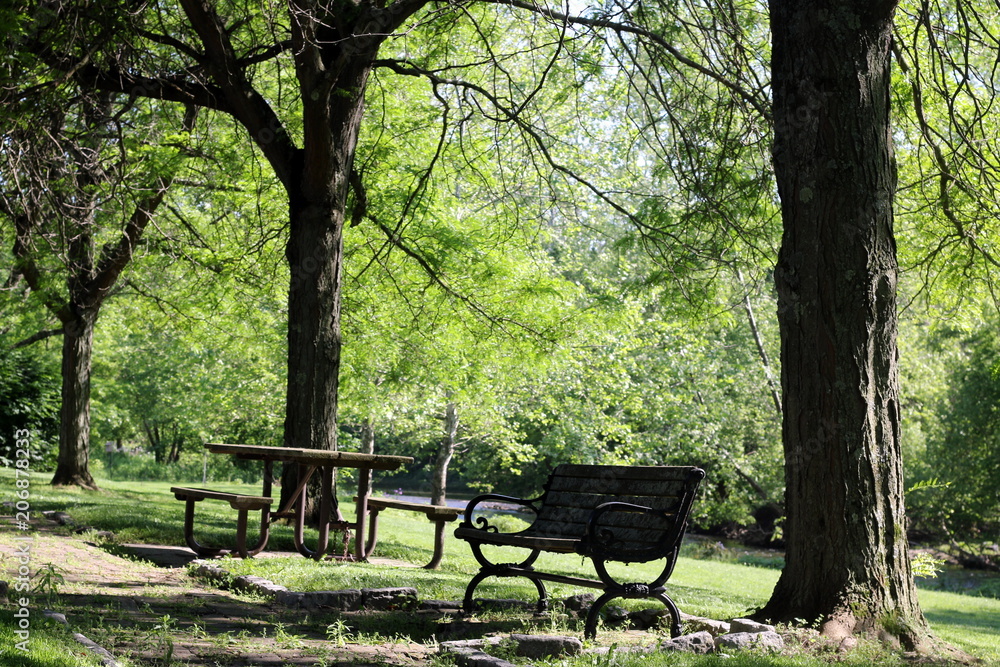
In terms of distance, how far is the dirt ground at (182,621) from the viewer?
4480 millimetres

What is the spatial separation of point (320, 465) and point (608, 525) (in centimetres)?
347

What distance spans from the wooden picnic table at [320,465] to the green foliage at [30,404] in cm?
1466

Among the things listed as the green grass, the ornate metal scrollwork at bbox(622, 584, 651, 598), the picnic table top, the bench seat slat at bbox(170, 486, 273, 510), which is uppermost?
the picnic table top

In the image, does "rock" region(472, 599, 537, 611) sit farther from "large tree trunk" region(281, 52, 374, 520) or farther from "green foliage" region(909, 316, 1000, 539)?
"green foliage" region(909, 316, 1000, 539)

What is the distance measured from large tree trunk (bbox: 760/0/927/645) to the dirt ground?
2419 mm

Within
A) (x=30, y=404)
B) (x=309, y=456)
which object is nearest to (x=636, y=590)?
(x=309, y=456)

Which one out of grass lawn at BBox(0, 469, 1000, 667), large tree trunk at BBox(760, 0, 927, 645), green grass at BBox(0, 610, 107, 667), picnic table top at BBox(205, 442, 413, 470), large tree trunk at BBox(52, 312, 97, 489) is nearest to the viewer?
green grass at BBox(0, 610, 107, 667)

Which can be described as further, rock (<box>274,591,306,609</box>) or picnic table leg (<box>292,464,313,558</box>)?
picnic table leg (<box>292,464,313,558</box>)

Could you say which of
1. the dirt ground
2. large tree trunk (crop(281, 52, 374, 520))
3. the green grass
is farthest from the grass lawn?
large tree trunk (crop(281, 52, 374, 520))

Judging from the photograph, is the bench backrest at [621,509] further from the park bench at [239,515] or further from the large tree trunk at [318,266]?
the large tree trunk at [318,266]

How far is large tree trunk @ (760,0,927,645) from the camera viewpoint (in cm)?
545

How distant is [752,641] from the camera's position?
499 cm

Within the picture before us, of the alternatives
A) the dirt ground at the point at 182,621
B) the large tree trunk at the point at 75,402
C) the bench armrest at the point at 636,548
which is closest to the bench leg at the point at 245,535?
the dirt ground at the point at 182,621

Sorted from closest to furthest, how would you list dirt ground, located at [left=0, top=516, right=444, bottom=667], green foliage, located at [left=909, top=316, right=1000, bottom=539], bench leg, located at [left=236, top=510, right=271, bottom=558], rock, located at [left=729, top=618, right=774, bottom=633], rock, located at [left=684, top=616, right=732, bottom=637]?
dirt ground, located at [left=0, top=516, right=444, bottom=667] < rock, located at [left=729, top=618, right=774, bottom=633] < rock, located at [left=684, top=616, right=732, bottom=637] < bench leg, located at [left=236, top=510, right=271, bottom=558] < green foliage, located at [left=909, top=316, right=1000, bottom=539]
